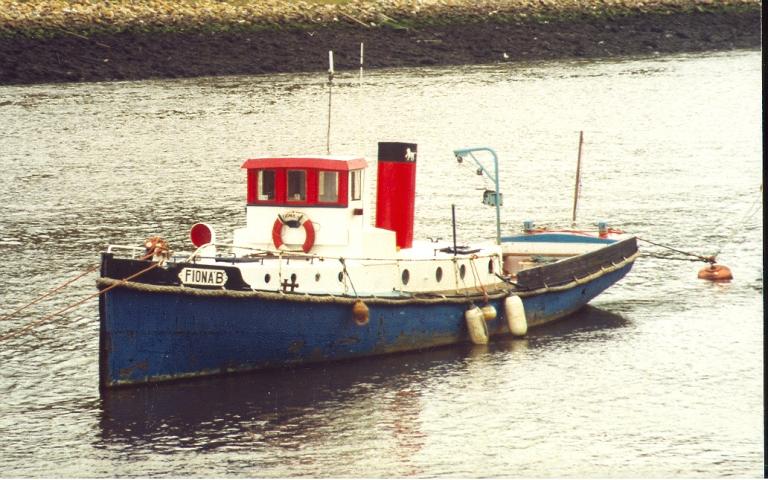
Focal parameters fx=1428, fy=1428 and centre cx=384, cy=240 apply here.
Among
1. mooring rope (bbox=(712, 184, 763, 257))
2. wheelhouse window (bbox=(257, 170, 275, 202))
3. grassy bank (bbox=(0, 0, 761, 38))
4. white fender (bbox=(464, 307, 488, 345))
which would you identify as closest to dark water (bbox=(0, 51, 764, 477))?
mooring rope (bbox=(712, 184, 763, 257))

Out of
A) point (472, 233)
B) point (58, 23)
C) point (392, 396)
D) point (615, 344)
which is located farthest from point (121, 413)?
point (58, 23)

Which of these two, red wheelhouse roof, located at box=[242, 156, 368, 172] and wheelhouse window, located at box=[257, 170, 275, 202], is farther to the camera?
wheelhouse window, located at box=[257, 170, 275, 202]

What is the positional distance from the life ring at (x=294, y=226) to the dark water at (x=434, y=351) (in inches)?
83.9

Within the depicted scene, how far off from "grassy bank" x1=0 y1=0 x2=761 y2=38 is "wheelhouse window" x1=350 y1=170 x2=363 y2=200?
62.8 metres

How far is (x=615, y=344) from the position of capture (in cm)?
2684

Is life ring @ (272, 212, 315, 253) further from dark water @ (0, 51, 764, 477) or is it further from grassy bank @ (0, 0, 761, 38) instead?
grassy bank @ (0, 0, 761, 38)

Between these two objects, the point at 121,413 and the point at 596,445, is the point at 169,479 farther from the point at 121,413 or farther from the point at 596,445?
the point at 596,445

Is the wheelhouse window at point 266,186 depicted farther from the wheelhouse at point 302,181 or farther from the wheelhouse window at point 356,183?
the wheelhouse window at point 356,183

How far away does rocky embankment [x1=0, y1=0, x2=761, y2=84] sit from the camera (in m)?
83.9

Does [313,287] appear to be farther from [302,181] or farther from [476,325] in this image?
[476,325]

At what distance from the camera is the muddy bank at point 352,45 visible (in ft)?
272

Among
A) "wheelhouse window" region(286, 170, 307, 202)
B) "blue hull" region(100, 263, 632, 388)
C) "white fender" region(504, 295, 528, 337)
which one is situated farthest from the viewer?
"white fender" region(504, 295, 528, 337)


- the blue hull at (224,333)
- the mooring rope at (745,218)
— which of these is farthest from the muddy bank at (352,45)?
the blue hull at (224,333)

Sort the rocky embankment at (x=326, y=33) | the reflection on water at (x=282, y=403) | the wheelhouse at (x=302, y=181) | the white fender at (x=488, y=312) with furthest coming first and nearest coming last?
the rocky embankment at (x=326, y=33), the white fender at (x=488, y=312), the wheelhouse at (x=302, y=181), the reflection on water at (x=282, y=403)
